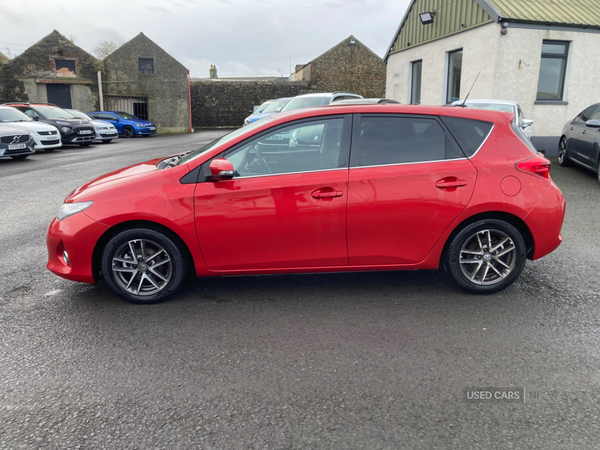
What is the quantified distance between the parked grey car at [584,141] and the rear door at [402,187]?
6.75 meters

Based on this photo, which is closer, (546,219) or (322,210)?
(322,210)

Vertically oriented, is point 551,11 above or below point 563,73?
above

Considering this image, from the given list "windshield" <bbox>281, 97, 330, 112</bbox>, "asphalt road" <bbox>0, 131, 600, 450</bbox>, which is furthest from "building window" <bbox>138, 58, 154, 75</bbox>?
"asphalt road" <bbox>0, 131, 600, 450</bbox>

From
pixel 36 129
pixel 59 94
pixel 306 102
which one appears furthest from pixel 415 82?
pixel 59 94

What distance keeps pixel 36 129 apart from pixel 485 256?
639 inches

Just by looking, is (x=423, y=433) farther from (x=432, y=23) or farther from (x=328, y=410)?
(x=432, y=23)

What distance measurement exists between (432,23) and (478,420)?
17253 mm

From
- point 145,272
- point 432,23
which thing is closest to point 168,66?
point 432,23

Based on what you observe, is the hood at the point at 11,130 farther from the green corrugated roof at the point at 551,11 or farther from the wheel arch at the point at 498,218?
the green corrugated roof at the point at 551,11

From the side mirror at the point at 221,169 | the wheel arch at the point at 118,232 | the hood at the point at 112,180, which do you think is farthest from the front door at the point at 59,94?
the side mirror at the point at 221,169

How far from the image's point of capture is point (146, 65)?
32.1 m

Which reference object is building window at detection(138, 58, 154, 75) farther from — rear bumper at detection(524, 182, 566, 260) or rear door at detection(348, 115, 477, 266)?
rear bumper at detection(524, 182, 566, 260)

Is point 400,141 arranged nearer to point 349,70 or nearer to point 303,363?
point 303,363

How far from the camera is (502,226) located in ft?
13.5
